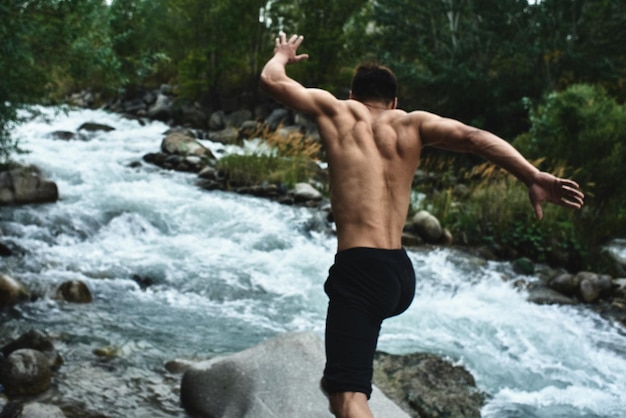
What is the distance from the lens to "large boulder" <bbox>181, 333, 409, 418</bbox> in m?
3.59

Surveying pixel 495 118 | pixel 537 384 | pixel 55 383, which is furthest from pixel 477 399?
pixel 495 118

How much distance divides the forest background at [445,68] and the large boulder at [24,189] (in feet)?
1.56

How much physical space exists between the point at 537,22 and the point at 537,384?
13.9m

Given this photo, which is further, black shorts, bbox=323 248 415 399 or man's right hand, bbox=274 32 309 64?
man's right hand, bbox=274 32 309 64

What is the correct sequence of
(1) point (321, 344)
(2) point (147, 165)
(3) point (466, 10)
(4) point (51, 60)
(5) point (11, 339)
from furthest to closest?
(3) point (466, 10)
(2) point (147, 165)
(4) point (51, 60)
(5) point (11, 339)
(1) point (321, 344)

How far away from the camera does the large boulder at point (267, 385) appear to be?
3590 mm

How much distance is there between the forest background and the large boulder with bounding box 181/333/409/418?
3.82 m

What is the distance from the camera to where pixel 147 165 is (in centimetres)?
1338

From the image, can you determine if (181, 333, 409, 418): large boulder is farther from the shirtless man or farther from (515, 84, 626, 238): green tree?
(515, 84, 626, 238): green tree

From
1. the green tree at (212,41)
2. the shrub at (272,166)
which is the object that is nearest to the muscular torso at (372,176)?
the shrub at (272,166)

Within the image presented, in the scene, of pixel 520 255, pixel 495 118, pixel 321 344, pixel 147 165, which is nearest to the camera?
pixel 321 344

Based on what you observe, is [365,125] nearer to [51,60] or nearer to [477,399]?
[477,399]

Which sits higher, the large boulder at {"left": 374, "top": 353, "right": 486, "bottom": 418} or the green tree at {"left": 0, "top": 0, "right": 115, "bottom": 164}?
the green tree at {"left": 0, "top": 0, "right": 115, "bottom": 164}

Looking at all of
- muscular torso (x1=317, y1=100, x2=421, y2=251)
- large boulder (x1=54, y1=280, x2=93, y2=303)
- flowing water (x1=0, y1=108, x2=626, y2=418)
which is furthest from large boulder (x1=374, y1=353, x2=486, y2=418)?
large boulder (x1=54, y1=280, x2=93, y2=303)
